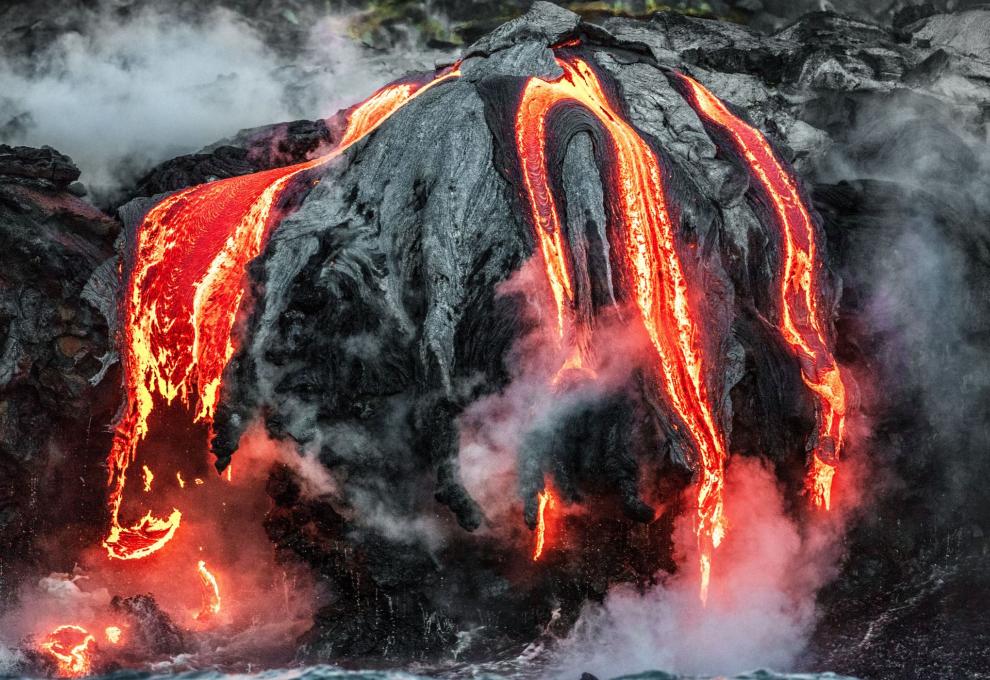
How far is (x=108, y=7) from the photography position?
43.4 feet

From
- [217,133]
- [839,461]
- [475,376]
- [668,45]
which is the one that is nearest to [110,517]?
[475,376]

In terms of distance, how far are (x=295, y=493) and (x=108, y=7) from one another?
306 inches

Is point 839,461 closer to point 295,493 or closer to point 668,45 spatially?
point 295,493

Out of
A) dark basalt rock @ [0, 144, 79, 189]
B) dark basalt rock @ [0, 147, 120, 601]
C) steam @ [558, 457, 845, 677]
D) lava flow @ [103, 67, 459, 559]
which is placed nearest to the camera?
steam @ [558, 457, 845, 677]

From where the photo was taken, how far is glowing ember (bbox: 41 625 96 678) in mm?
7754

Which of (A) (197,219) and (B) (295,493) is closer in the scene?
(B) (295,493)

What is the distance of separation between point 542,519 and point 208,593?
9.32 ft

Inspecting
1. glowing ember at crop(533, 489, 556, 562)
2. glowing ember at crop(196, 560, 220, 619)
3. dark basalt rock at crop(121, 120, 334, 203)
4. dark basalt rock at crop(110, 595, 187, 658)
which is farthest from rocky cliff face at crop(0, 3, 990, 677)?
dark basalt rock at crop(110, 595, 187, 658)

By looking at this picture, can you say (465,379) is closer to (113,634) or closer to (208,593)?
(208,593)

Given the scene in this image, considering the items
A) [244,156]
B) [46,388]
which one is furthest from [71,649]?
[244,156]

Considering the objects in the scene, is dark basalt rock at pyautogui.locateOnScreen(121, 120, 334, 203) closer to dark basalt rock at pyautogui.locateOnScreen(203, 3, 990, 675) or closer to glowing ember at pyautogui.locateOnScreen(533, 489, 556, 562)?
dark basalt rock at pyautogui.locateOnScreen(203, 3, 990, 675)

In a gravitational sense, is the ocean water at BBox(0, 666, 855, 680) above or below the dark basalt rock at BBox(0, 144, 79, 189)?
below

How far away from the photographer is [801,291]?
29.3ft

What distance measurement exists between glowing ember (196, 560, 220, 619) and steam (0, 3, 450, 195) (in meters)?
4.29
